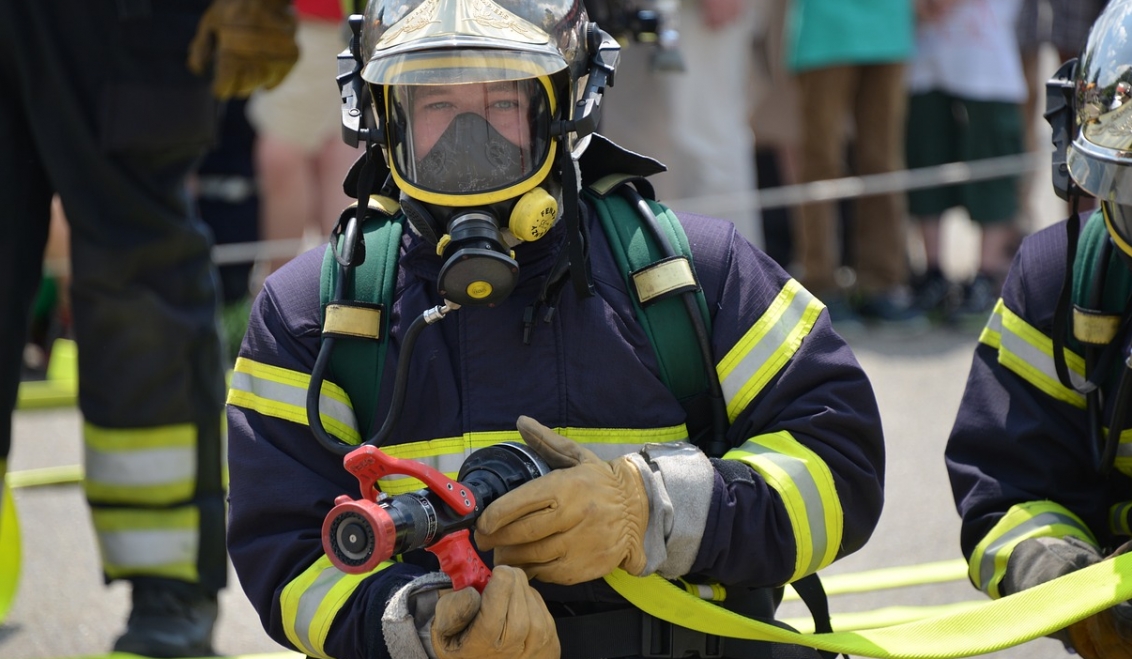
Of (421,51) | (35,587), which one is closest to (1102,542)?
(421,51)

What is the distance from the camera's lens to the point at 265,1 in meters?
3.47

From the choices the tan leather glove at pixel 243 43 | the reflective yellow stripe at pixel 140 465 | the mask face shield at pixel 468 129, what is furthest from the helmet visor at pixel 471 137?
the reflective yellow stripe at pixel 140 465

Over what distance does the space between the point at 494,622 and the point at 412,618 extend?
16 cm

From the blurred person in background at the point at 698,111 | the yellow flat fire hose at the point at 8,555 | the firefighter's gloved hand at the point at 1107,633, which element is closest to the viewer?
the firefighter's gloved hand at the point at 1107,633

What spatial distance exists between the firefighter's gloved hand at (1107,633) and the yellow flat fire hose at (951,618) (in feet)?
0.28

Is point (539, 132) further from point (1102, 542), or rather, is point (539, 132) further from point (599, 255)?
point (1102, 542)

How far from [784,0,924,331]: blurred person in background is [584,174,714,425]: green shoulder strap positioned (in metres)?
4.13

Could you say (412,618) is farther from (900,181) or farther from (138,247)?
(900,181)

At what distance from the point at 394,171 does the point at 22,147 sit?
142 centimetres

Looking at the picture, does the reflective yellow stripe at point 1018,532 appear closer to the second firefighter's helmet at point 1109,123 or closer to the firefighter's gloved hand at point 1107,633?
the firefighter's gloved hand at point 1107,633

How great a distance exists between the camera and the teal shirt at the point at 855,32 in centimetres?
634

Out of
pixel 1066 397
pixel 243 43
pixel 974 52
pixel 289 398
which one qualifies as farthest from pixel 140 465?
pixel 974 52

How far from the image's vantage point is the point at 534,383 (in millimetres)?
2375

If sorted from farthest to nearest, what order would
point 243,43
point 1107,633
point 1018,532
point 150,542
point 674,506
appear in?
point 150,542 → point 243,43 → point 1018,532 → point 1107,633 → point 674,506
